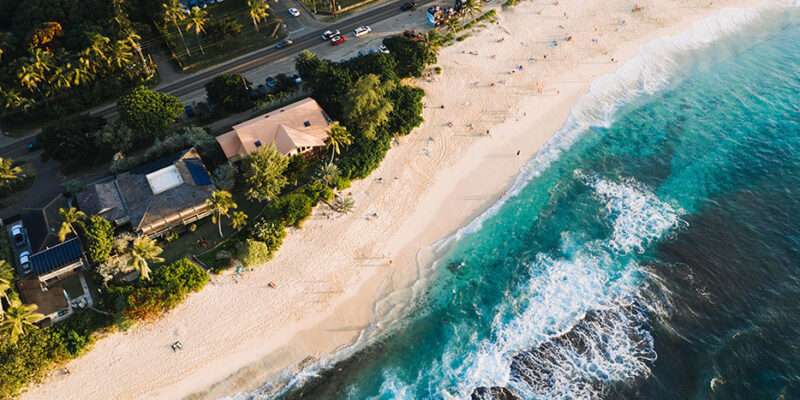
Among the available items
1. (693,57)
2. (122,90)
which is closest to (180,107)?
(122,90)

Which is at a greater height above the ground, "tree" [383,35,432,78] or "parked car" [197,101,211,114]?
"tree" [383,35,432,78]

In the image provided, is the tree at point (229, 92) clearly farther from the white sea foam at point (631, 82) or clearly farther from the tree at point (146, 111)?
the white sea foam at point (631, 82)

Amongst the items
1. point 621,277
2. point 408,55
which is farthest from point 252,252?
point 621,277

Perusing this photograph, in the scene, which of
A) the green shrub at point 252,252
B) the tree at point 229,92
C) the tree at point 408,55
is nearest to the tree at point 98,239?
the green shrub at point 252,252

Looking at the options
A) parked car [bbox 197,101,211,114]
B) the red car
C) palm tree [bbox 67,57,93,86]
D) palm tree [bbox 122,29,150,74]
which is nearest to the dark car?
the red car

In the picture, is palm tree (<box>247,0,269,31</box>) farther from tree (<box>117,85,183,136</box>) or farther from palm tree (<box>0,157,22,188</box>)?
palm tree (<box>0,157,22,188</box>)

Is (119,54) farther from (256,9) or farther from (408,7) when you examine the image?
(408,7)

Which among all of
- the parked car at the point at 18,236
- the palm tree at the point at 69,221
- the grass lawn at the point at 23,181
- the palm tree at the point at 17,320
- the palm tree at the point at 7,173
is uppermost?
the palm tree at the point at 7,173
